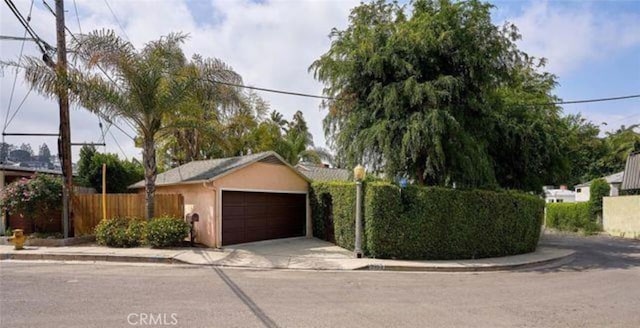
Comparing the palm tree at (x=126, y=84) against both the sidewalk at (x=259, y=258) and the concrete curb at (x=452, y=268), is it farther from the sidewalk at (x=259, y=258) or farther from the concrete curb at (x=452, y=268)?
the concrete curb at (x=452, y=268)

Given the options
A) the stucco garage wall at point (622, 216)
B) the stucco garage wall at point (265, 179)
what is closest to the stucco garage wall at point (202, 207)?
the stucco garage wall at point (265, 179)

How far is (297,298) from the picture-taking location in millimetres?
7824

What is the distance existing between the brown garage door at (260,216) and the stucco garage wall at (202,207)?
1.60 ft

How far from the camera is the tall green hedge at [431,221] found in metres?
13.6

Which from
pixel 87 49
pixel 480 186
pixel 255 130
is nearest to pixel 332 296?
pixel 480 186

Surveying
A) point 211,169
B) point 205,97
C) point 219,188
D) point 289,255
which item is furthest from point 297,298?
point 205,97

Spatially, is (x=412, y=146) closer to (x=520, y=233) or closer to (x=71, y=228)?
(x=520, y=233)

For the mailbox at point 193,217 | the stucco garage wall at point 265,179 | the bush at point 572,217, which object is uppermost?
the stucco garage wall at point 265,179

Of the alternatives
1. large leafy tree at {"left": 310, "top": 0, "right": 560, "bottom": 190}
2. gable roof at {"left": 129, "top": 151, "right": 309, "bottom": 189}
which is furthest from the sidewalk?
large leafy tree at {"left": 310, "top": 0, "right": 560, "bottom": 190}

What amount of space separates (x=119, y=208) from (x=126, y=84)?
4.45 metres

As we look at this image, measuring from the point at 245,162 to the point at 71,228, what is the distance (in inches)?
242

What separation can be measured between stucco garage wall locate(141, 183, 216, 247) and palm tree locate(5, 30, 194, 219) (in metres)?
1.51

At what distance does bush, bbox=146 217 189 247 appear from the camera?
13500 millimetres

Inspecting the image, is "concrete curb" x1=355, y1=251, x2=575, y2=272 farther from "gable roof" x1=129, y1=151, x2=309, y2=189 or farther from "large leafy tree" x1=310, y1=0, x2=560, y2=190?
"gable roof" x1=129, y1=151, x2=309, y2=189
